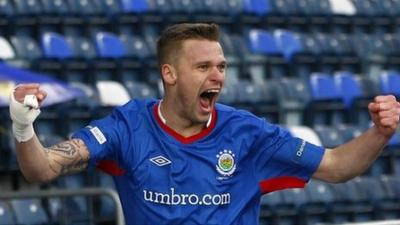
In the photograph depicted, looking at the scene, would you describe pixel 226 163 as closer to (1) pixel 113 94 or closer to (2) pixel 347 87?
(1) pixel 113 94

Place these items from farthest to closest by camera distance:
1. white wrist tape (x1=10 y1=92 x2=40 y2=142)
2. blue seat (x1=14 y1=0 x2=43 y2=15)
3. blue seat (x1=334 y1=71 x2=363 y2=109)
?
1. blue seat (x1=334 y1=71 x2=363 y2=109)
2. blue seat (x1=14 y1=0 x2=43 y2=15)
3. white wrist tape (x1=10 y1=92 x2=40 y2=142)

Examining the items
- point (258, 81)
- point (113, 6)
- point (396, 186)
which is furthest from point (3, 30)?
point (396, 186)

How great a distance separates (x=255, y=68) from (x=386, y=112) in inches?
348

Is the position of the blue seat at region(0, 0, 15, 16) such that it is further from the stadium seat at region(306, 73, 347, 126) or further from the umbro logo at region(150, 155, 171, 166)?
the umbro logo at region(150, 155, 171, 166)

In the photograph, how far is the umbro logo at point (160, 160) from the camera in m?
4.79

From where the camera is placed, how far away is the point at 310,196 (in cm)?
1148

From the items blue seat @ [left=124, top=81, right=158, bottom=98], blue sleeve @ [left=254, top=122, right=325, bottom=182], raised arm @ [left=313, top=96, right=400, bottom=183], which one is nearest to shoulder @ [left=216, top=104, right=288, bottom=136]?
blue sleeve @ [left=254, top=122, right=325, bottom=182]

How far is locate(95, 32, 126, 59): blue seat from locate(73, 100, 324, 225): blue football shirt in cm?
757

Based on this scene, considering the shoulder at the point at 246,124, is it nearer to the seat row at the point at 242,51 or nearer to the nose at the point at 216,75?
the nose at the point at 216,75

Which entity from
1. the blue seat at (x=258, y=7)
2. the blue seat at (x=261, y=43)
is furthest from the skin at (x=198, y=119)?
the blue seat at (x=258, y=7)

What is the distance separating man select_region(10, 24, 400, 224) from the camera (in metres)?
4.75

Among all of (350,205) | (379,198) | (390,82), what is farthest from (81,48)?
(390,82)

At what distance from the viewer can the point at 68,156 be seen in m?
4.72

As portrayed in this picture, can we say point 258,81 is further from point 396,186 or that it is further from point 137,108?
point 137,108
